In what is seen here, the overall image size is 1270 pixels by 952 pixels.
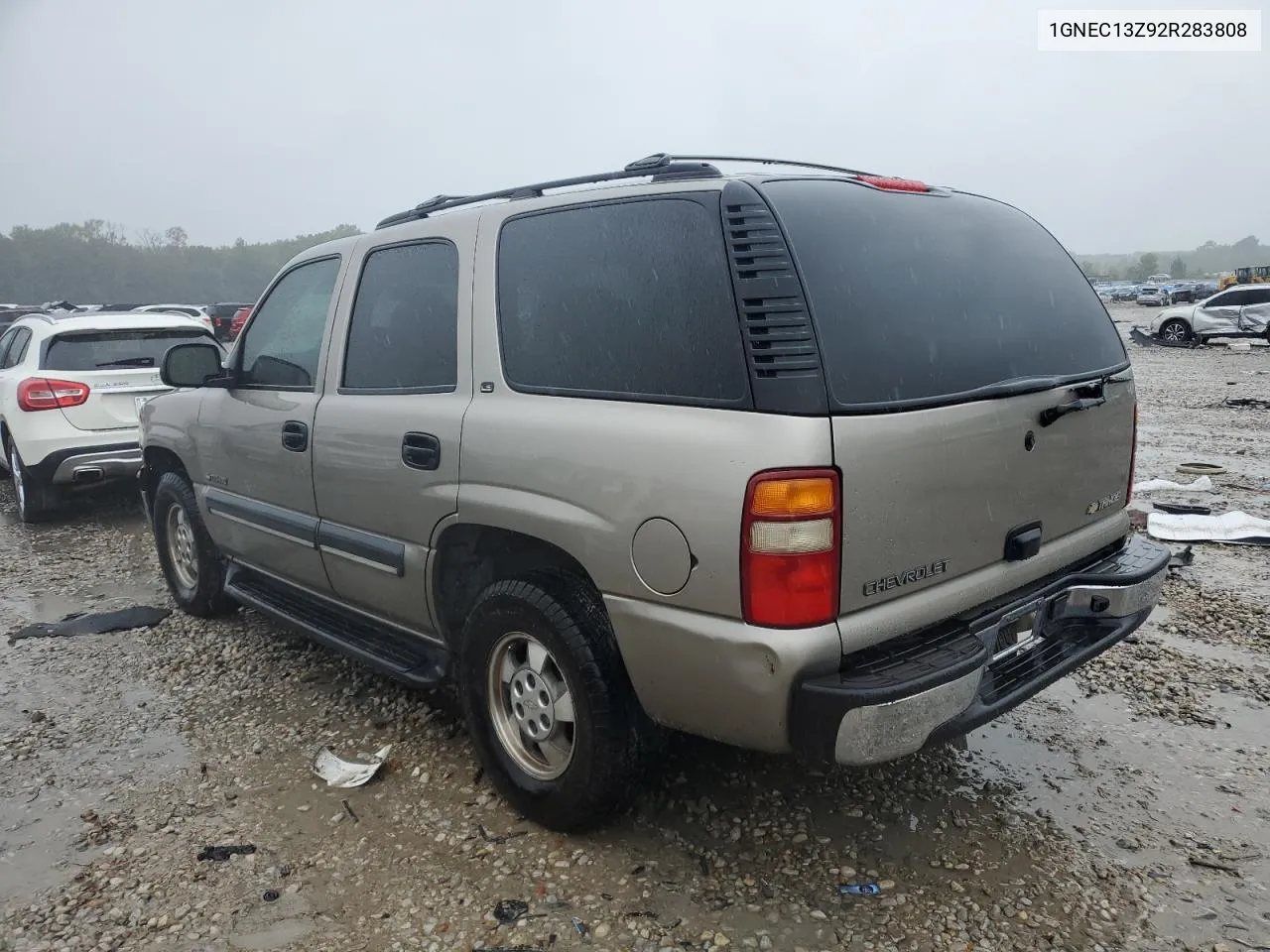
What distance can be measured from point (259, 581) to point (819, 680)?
10.5ft

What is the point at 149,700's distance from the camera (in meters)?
4.09

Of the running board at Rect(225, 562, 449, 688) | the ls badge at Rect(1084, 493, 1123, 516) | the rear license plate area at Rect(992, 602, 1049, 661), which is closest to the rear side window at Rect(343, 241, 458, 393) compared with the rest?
the running board at Rect(225, 562, 449, 688)

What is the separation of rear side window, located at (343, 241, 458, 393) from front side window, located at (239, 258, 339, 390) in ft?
0.86

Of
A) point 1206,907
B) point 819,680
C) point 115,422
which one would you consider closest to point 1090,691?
point 1206,907

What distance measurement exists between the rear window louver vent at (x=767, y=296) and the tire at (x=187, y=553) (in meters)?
3.51

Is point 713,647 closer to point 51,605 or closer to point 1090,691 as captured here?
point 1090,691

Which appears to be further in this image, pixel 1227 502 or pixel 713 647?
pixel 1227 502

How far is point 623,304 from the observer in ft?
8.73

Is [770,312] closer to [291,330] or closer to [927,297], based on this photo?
[927,297]

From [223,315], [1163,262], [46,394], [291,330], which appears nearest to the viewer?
[291,330]

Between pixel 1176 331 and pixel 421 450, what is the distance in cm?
2732

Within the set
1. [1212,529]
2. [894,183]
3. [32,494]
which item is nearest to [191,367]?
[894,183]

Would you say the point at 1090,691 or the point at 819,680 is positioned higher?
the point at 819,680

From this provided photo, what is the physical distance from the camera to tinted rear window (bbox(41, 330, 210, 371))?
7219mm
